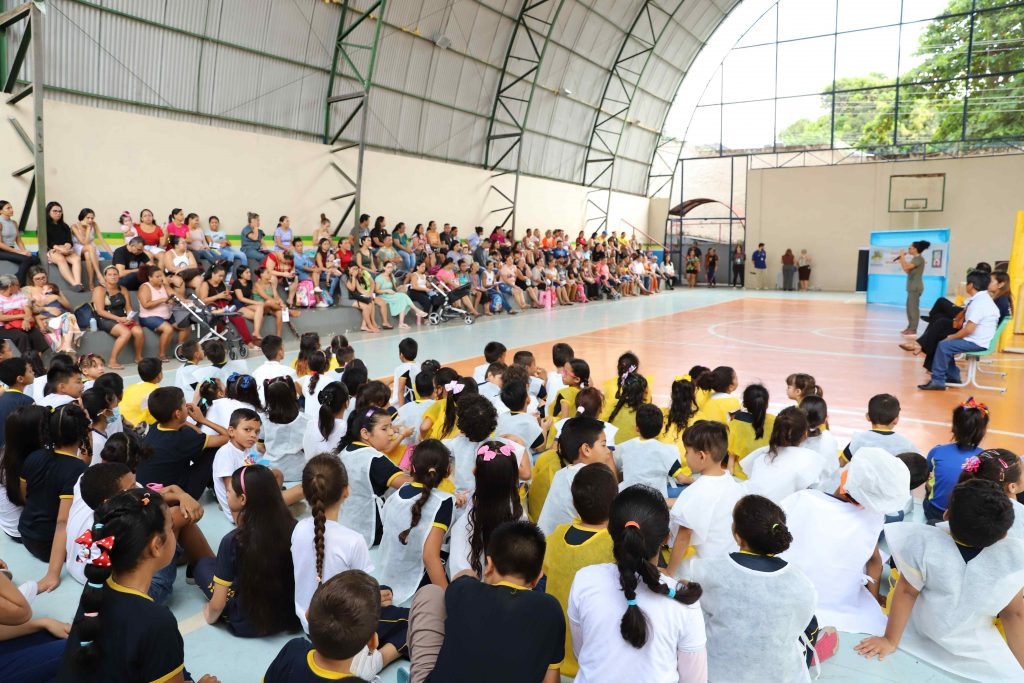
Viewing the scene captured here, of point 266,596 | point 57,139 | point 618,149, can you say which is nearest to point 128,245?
point 57,139

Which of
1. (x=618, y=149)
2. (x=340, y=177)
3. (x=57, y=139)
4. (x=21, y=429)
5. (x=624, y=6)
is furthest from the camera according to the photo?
(x=618, y=149)

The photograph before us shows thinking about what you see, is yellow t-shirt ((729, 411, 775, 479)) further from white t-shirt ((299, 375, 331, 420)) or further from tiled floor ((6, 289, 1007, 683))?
white t-shirt ((299, 375, 331, 420))

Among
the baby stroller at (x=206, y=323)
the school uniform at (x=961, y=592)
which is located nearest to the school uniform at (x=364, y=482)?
the school uniform at (x=961, y=592)

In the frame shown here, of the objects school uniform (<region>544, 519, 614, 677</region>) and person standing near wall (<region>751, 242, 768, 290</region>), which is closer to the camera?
school uniform (<region>544, 519, 614, 677</region>)

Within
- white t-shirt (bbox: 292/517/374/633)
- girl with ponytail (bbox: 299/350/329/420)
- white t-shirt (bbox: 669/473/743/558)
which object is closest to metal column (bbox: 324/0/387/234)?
girl with ponytail (bbox: 299/350/329/420)

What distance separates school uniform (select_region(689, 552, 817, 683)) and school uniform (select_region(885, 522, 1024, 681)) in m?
0.64

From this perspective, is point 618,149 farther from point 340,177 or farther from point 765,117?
point 340,177

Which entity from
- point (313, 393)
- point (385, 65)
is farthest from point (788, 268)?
point (313, 393)

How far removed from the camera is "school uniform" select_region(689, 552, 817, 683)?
2150 mm

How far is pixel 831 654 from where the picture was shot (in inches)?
109

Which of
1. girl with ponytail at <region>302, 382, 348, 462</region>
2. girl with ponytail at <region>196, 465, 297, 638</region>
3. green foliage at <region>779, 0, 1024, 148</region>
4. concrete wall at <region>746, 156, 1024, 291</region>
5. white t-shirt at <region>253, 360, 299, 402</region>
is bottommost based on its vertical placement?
girl with ponytail at <region>196, 465, 297, 638</region>

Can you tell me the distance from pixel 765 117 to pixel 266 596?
24.6m

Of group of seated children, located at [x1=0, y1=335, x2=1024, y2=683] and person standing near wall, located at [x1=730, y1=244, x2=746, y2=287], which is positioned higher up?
person standing near wall, located at [x1=730, y1=244, x2=746, y2=287]

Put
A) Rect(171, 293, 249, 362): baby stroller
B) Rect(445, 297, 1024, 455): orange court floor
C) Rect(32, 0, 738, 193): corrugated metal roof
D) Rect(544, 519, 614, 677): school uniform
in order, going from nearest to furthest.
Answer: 1. Rect(544, 519, 614, 677): school uniform
2. Rect(445, 297, 1024, 455): orange court floor
3. Rect(171, 293, 249, 362): baby stroller
4. Rect(32, 0, 738, 193): corrugated metal roof
